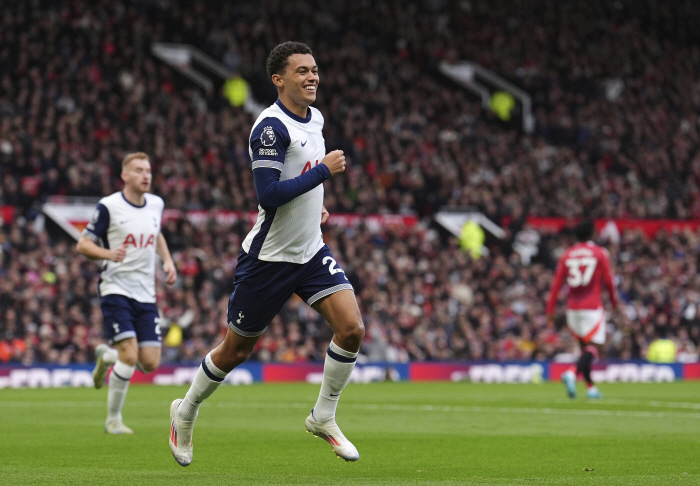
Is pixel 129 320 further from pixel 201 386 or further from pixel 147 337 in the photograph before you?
pixel 201 386

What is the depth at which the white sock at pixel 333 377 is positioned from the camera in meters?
7.88

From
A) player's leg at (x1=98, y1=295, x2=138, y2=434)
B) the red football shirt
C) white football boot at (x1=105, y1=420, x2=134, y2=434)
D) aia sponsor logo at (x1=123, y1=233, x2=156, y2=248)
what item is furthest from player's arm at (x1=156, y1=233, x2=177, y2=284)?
the red football shirt

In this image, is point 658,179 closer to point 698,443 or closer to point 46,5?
point 46,5

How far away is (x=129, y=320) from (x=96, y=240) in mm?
872

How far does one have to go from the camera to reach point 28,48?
94.4 ft

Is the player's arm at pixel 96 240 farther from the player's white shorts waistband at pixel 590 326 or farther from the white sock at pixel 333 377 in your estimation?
the player's white shorts waistband at pixel 590 326

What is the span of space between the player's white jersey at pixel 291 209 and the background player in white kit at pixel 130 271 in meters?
3.77

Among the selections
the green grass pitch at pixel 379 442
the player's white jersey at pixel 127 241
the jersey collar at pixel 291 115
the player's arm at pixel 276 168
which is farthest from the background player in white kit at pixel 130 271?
the player's arm at pixel 276 168

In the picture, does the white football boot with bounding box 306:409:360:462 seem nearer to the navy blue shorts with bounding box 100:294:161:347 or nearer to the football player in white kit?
the football player in white kit

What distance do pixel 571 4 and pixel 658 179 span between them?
966cm

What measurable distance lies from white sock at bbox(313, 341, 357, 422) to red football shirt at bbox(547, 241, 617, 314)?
9.38m

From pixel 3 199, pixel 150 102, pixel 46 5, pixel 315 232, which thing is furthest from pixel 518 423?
pixel 46 5

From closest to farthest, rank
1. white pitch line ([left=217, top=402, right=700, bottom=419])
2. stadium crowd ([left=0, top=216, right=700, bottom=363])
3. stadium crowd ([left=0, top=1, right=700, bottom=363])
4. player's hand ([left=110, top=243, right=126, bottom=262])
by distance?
player's hand ([left=110, top=243, right=126, bottom=262]) < white pitch line ([left=217, top=402, right=700, bottom=419]) < stadium crowd ([left=0, top=216, right=700, bottom=363]) < stadium crowd ([left=0, top=1, right=700, bottom=363])

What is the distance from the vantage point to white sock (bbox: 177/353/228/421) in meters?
8.01
